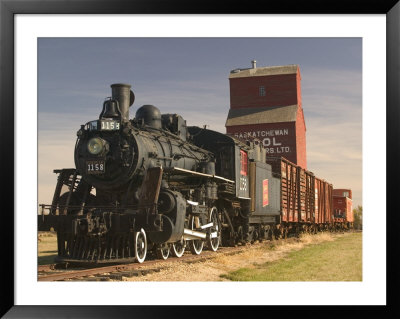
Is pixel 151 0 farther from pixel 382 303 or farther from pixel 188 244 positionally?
pixel 188 244

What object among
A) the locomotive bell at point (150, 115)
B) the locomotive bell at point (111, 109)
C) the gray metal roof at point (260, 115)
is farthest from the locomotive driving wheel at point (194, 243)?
the gray metal roof at point (260, 115)

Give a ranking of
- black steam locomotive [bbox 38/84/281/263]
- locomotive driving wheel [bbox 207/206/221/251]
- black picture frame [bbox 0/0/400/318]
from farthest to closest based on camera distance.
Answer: locomotive driving wheel [bbox 207/206/221/251]
black steam locomotive [bbox 38/84/281/263]
black picture frame [bbox 0/0/400/318]

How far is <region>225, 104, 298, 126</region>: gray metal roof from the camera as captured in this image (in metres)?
27.7

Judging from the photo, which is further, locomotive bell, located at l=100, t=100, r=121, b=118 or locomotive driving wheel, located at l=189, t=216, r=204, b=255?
locomotive driving wheel, located at l=189, t=216, r=204, b=255

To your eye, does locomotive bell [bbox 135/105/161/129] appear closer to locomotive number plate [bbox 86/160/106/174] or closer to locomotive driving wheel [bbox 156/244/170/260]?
locomotive number plate [bbox 86/160/106/174]

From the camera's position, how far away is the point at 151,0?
332 inches

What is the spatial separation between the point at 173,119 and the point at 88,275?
675 centimetres

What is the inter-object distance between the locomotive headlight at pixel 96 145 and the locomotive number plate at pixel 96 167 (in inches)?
9.9

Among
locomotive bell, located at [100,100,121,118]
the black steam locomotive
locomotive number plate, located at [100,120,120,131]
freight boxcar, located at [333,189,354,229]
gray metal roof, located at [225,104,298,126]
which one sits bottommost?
freight boxcar, located at [333,189,354,229]

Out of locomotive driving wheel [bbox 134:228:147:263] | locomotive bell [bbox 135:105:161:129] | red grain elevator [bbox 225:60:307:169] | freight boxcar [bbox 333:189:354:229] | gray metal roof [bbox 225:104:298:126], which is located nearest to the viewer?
locomotive driving wheel [bbox 134:228:147:263]

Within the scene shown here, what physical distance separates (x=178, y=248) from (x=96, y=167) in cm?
310

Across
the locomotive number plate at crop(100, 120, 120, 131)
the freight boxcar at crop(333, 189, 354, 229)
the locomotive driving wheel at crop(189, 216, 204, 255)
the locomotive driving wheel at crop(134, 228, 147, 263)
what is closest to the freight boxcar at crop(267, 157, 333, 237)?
the freight boxcar at crop(333, 189, 354, 229)

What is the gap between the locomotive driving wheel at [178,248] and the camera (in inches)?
538

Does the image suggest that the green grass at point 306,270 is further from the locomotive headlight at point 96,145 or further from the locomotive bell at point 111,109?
the locomotive bell at point 111,109
